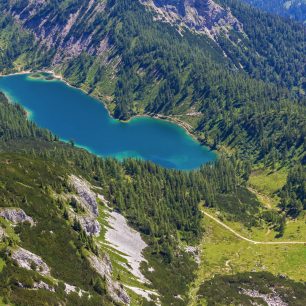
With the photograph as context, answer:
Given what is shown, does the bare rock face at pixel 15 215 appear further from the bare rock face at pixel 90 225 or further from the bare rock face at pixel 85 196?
the bare rock face at pixel 85 196

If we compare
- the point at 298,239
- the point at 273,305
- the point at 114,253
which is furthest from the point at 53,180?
the point at 298,239

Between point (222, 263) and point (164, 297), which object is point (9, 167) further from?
point (222, 263)

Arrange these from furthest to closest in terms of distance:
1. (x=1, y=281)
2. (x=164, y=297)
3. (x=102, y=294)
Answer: (x=164, y=297)
(x=102, y=294)
(x=1, y=281)

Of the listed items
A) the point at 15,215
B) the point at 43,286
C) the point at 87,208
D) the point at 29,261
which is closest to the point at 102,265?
the point at 29,261

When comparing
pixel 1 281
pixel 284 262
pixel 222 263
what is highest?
pixel 284 262

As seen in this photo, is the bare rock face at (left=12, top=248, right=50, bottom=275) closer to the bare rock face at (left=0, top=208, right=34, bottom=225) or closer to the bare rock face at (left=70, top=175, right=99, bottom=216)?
the bare rock face at (left=0, top=208, right=34, bottom=225)

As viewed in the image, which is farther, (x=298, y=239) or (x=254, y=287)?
(x=298, y=239)
